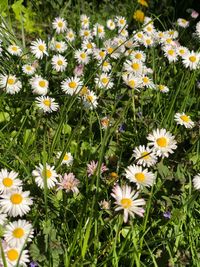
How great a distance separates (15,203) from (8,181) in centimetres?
14

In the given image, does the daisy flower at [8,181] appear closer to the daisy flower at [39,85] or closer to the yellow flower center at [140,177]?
the yellow flower center at [140,177]

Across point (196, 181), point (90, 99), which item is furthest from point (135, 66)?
point (196, 181)

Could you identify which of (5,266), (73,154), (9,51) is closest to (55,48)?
(9,51)

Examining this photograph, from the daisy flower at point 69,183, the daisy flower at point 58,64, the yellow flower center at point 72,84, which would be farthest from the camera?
the daisy flower at point 58,64

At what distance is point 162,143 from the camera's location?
227 cm

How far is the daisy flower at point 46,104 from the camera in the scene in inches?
100

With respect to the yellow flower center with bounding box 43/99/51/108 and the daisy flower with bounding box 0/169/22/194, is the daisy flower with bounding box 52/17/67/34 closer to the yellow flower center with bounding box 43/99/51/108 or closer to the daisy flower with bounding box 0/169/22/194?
the yellow flower center with bounding box 43/99/51/108

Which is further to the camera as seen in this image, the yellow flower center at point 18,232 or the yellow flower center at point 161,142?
the yellow flower center at point 161,142

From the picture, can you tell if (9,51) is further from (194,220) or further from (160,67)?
(194,220)

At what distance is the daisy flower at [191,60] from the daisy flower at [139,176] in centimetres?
122

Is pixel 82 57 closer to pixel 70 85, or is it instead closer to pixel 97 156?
pixel 70 85

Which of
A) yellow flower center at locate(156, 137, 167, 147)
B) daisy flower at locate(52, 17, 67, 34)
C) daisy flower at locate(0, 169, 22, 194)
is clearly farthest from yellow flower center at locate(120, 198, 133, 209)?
daisy flower at locate(52, 17, 67, 34)

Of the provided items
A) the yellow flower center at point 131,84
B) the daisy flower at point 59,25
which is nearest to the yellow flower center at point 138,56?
the yellow flower center at point 131,84

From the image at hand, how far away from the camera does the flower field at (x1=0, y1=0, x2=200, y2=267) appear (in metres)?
1.86
